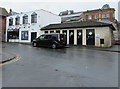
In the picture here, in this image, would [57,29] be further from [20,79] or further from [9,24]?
[20,79]

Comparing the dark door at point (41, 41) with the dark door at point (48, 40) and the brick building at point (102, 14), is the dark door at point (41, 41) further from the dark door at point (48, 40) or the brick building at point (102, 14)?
the brick building at point (102, 14)

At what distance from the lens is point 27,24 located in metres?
25.8

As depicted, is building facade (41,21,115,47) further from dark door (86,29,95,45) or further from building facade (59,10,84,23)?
building facade (59,10,84,23)

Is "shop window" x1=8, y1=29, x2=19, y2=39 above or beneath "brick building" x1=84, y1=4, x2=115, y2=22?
beneath

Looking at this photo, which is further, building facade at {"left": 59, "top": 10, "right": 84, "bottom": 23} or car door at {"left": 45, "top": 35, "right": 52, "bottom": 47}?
building facade at {"left": 59, "top": 10, "right": 84, "bottom": 23}

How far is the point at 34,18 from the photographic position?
984 inches

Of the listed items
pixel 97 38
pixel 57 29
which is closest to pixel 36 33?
pixel 57 29

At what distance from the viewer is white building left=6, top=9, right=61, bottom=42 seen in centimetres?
2442

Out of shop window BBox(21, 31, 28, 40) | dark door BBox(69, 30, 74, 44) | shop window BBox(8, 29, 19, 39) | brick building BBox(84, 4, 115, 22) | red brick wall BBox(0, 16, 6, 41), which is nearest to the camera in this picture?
dark door BBox(69, 30, 74, 44)

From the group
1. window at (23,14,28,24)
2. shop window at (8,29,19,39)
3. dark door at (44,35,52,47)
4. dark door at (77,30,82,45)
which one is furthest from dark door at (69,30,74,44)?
shop window at (8,29,19,39)

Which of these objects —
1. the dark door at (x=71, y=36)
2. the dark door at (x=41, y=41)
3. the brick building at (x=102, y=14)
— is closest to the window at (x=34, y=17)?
the dark door at (x=71, y=36)

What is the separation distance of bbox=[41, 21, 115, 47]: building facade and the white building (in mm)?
4881

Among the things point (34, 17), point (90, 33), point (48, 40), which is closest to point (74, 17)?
point (34, 17)

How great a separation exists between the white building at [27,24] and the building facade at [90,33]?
4.88m
